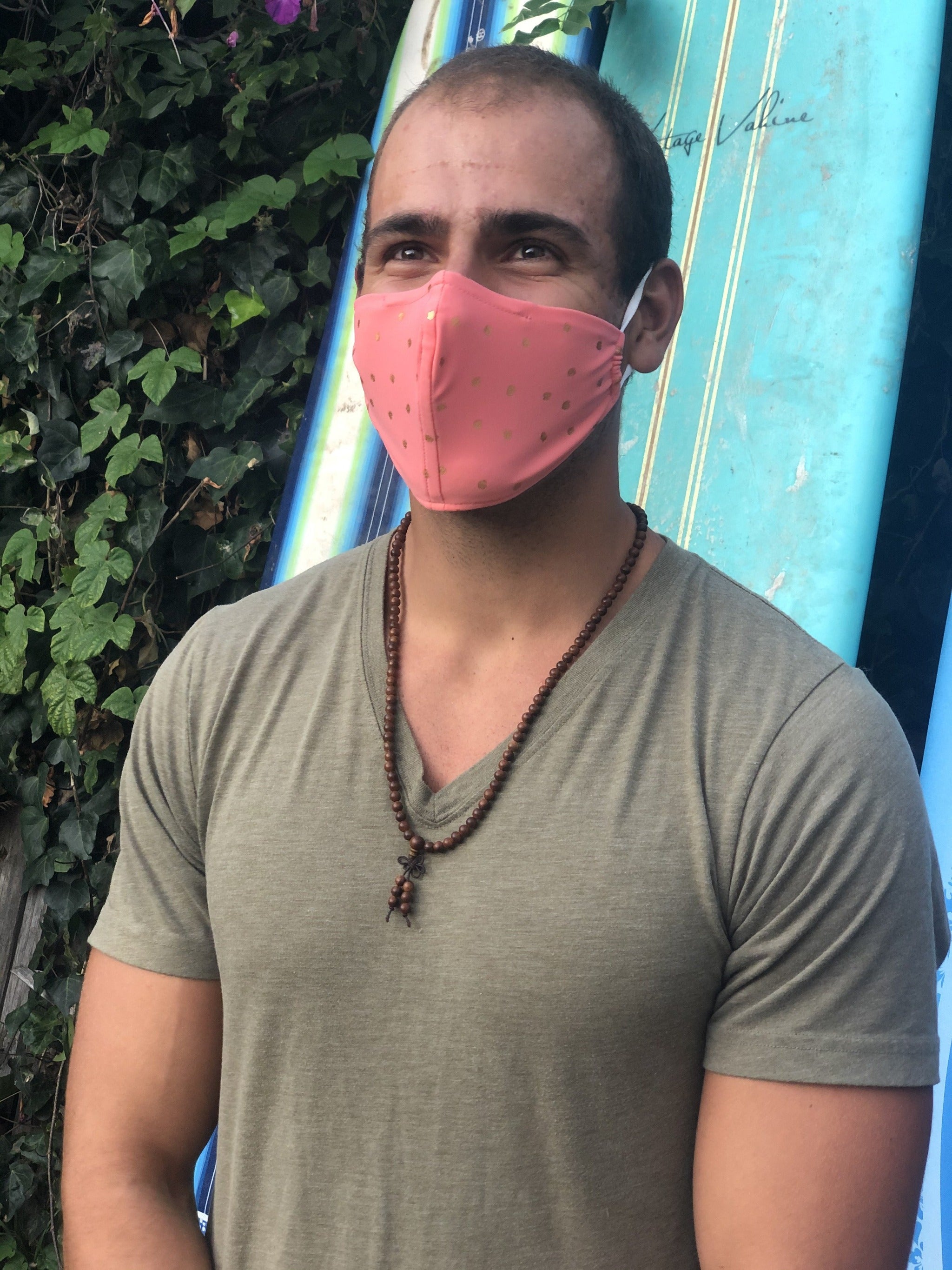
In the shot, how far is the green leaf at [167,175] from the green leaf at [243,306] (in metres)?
0.26

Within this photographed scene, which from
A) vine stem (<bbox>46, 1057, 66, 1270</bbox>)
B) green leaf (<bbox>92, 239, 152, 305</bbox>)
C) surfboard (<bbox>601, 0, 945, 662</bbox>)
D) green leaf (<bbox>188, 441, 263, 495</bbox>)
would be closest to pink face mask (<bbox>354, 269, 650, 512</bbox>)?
surfboard (<bbox>601, 0, 945, 662</bbox>)

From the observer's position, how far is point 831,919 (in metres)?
0.98

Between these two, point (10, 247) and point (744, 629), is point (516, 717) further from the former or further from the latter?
point (10, 247)

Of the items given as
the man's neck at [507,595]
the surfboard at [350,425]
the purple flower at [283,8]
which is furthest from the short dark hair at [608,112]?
the purple flower at [283,8]

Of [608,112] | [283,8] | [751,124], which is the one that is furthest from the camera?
[283,8]

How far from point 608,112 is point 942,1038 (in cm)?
140

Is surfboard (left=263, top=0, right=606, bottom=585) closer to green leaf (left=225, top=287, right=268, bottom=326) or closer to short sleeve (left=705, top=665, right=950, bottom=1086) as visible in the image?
green leaf (left=225, top=287, right=268, bottom=326)

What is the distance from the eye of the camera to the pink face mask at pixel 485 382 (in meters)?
1.20

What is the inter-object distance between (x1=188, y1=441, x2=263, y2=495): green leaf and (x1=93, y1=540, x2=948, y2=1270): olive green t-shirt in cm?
139

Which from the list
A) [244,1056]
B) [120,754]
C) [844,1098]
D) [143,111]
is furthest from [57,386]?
[844,1098]

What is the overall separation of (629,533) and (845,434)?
82cm

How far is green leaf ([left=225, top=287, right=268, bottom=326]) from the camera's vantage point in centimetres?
252

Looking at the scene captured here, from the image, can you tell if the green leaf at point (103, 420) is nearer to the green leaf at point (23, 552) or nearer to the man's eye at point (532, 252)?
the green leaf at point (23, 552)

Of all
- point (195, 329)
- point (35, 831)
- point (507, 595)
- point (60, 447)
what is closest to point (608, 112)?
point (507, 595)
